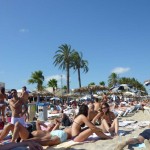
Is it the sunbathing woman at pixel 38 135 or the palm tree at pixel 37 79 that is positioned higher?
the palm tree at pixel 37 79

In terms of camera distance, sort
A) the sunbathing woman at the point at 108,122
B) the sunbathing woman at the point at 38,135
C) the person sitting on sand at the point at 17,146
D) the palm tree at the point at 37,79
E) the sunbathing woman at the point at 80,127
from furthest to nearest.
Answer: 1. the palm tree at the point at 37,79
2. the sunbathing woman at the point at 108,122
3. the sunbathing woman at the point at 80,127
4. the sunbathing woman at the point at 38,135
5. the person sitting on sand at the point at 17,146

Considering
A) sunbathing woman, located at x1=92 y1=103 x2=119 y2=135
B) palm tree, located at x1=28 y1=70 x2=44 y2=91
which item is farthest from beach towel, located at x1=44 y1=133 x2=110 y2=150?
palm tree, located at x1=28 y1=70 x2=44 y2=91

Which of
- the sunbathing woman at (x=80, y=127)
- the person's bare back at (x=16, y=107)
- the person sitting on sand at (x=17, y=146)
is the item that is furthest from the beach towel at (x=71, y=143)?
the person's bare back at (x=16, y=107)

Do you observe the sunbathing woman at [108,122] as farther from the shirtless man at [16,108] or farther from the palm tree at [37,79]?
the palm tree at [37,79]

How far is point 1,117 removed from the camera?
31.0ft

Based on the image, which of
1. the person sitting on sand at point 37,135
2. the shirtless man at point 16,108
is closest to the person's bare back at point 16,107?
the shirtless man at point 16,108

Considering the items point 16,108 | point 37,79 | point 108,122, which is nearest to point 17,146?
point 16,108

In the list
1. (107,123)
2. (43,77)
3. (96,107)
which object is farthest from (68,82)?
(107,123)

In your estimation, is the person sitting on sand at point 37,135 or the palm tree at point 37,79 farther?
the palm tree at point 37,79

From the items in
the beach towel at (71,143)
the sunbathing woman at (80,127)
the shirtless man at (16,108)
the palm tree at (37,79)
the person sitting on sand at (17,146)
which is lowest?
the beach towel at (71,143)

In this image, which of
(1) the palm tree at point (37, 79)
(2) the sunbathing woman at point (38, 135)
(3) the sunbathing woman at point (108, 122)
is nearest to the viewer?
(2) the sunbathing woman at point (38, 135)

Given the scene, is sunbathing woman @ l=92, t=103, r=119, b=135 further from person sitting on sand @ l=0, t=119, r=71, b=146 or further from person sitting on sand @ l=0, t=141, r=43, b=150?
person sitting on sand @ l=0, t=141, r=43, b=150

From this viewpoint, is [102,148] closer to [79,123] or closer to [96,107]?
[79,123]

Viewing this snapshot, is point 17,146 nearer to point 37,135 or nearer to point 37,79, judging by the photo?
point 37,135
